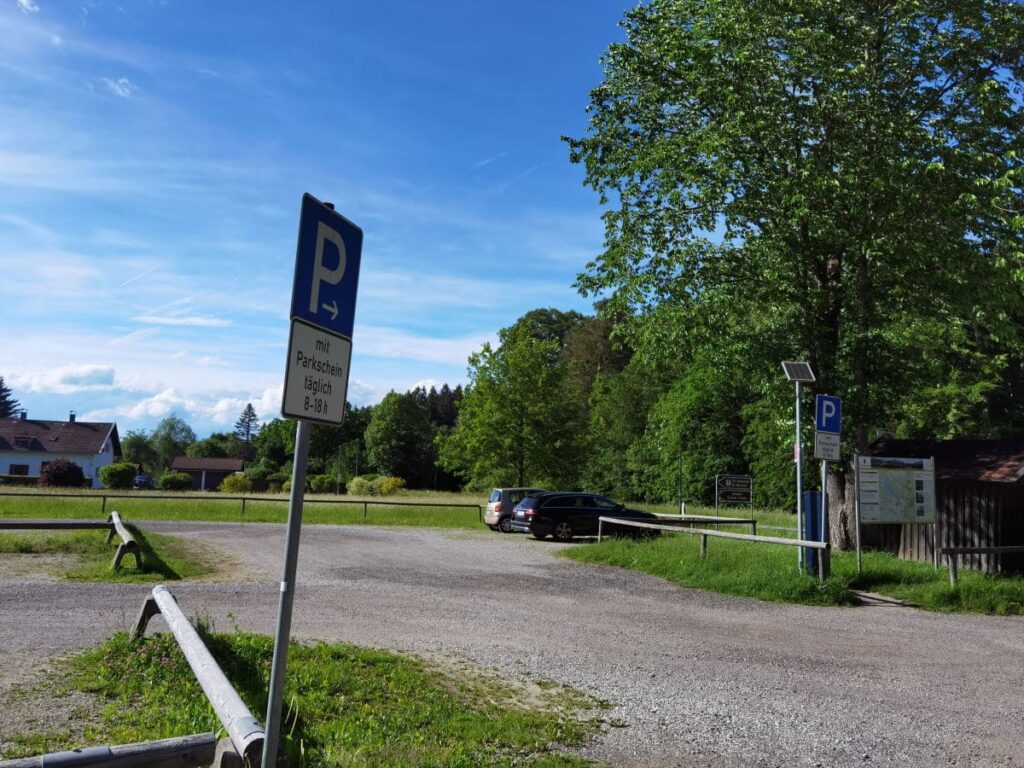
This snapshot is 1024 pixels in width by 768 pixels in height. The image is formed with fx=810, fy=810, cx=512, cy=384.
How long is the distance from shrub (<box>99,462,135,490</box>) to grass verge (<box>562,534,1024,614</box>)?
4647 cm

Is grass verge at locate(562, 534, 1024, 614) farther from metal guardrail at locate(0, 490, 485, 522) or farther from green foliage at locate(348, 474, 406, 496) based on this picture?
green foliage at locate(348, 474, 406, 496)

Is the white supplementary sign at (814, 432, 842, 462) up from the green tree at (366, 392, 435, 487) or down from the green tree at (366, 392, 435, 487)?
down

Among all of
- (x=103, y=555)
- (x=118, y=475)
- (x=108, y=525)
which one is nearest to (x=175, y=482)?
(x=118, y=475)

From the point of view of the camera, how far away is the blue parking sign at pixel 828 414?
42.9ft

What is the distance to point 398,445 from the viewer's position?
94.3 meters

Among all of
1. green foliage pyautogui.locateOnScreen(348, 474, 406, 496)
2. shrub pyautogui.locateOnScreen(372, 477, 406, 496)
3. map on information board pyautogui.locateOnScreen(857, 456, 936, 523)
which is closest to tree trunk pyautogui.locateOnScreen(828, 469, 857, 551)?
map on information board pyautogui.locateOnScreen(857, 456, 936, 523)

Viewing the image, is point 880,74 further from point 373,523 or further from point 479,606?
point 373,523

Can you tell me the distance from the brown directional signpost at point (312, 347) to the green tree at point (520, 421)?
37.8 meters

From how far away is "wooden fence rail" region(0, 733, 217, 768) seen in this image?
2.99 metres

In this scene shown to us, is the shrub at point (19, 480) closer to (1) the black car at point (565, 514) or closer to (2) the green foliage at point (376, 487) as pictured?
(2) the green foliage at point (376, 487)

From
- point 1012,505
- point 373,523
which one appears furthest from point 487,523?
point 1012,505

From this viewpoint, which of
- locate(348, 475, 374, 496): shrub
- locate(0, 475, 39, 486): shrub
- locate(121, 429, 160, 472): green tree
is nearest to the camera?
locate(0, 475, 39, 486): shrub

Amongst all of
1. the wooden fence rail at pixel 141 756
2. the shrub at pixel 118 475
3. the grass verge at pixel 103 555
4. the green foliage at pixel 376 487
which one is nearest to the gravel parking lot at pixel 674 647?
the grass verge at pixel 103 555

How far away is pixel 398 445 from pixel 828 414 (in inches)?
3285
